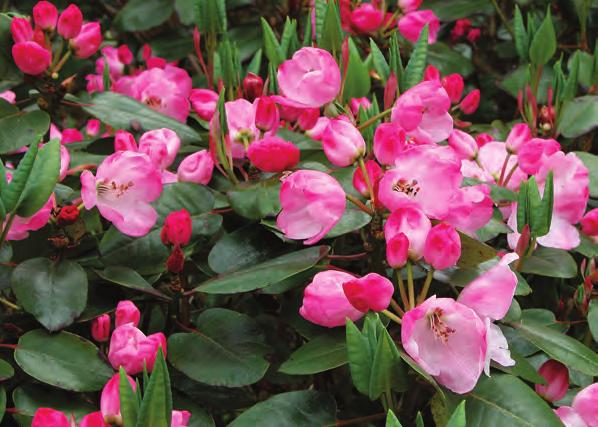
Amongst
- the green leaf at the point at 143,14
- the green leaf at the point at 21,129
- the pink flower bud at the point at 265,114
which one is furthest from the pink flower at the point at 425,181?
the green leaf at the point at 143,14

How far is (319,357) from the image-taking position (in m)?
0.84

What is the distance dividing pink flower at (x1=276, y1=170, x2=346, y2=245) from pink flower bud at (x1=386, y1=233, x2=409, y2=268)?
8 cm

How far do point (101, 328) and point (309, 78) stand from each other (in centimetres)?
38

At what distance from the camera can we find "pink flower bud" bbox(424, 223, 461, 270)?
0.82m

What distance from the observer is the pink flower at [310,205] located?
875 mm

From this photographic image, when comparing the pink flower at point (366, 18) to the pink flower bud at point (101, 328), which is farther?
the pink flower at point (366, 18)

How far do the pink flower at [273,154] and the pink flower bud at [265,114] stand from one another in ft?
0.34

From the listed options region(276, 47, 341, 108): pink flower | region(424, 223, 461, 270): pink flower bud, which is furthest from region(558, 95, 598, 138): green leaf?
region(424, 223, 461, 270): pink flower bud

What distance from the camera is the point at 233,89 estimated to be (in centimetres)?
122

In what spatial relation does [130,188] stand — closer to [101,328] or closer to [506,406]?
[101,328]

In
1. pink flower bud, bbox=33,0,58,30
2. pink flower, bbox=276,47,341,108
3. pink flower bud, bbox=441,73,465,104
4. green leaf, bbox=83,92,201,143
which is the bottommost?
pink flower bud, bbox=441,73,465,104

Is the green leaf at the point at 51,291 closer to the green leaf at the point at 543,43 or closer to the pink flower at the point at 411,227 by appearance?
the pink flower at the point at 411,227

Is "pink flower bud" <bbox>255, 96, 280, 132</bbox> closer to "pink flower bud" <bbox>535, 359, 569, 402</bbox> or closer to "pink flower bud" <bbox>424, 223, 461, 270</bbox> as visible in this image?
"pink flower bud" <bbox>424, 223, 461, 270</bbox>

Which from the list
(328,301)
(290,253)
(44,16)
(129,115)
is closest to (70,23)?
(44,16)
